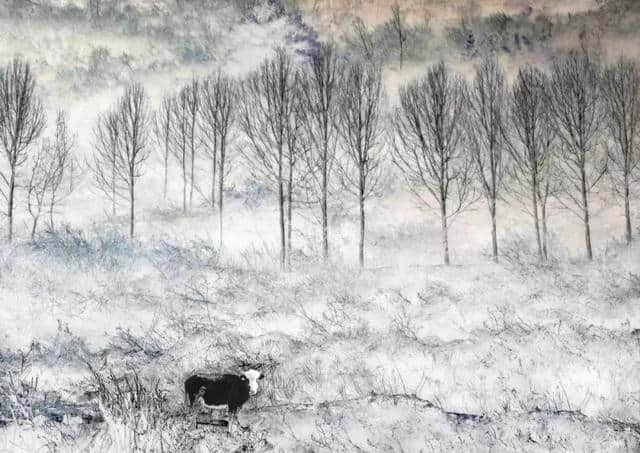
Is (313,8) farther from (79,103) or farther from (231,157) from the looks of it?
(79,103)

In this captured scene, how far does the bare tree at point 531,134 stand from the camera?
5.91m

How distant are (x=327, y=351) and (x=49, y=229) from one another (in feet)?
11.8

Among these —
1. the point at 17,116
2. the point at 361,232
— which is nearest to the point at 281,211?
the point at 361,232

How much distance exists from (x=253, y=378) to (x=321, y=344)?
33.0 inches

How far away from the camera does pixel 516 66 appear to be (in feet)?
19.7

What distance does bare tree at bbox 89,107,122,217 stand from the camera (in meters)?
6.14

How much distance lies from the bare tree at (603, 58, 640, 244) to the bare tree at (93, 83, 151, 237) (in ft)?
18.7

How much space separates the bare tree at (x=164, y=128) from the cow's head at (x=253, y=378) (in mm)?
2764

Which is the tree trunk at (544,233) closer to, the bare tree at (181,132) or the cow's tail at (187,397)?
the cow's tail at (187,397)

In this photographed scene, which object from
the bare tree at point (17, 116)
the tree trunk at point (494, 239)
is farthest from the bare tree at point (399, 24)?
the bare tree at point (17, 116)

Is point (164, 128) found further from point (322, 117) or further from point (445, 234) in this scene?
point (445, 234)

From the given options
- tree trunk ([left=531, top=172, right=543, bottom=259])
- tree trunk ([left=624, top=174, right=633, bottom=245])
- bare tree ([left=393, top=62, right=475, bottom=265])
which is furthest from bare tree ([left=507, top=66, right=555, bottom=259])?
tree trunk ([left=624, top=174, right=633, bottom=245])

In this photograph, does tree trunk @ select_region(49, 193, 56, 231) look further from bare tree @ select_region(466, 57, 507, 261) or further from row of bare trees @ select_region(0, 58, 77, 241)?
bare tree @ select_region(466, 57, 507, 261)

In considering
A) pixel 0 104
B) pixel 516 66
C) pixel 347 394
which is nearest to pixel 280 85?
pixel 516 66
